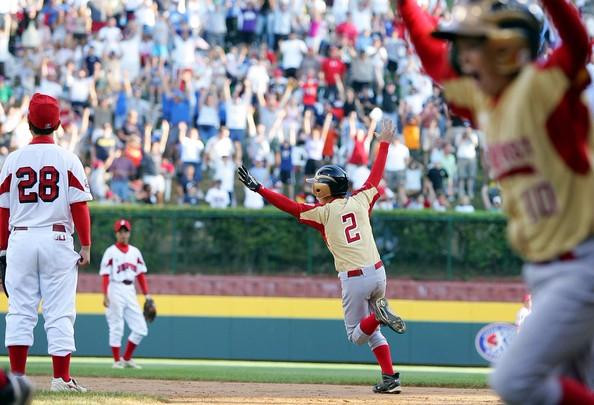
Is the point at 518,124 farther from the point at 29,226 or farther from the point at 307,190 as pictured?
the point at 307,190

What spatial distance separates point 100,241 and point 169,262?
128 centimetres

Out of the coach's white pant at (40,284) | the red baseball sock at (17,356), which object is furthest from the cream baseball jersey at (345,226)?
the red baseball sock at (17,356)

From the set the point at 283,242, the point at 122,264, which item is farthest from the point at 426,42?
the point at 283,242

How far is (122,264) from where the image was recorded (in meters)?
17.2

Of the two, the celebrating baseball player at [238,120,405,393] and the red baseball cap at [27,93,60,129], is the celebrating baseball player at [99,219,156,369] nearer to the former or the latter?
the celebrating baseball player at [238,120,405,393]

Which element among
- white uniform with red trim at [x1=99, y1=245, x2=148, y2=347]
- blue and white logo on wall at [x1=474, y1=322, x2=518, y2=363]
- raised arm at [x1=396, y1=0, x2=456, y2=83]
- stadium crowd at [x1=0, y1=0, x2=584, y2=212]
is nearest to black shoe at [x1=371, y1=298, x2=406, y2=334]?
raised arm at [x1=396, y1=0, x2=456, y2=83]

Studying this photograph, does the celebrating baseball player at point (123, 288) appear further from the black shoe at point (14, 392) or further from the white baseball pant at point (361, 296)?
the black shoe at point (14, 392)

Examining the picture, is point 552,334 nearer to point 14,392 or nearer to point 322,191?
point 14,392

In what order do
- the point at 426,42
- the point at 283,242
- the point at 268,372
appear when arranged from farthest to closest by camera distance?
1. the point at 283,242
2. the point at 268,372
3. the point at 426,42

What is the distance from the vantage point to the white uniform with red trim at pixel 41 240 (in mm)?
9820

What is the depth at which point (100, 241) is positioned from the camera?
2092 centimetres

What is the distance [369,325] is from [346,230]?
3.19 ft

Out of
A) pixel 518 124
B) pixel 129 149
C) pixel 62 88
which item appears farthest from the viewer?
pixel 62 88

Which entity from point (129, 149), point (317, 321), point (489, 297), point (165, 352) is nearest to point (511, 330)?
point (489, 297)
